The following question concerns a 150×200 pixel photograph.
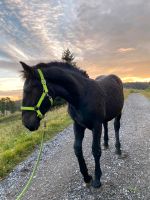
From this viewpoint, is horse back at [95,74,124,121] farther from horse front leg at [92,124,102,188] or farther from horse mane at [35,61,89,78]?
horse front leg at [92,124,102,188]

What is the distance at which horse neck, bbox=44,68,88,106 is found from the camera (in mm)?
7109

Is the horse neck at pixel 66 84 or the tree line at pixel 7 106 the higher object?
the horse neck at pixel 66 84

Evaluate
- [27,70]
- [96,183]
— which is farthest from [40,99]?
[96,183]

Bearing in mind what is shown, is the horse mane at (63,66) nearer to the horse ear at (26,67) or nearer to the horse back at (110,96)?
the horse ear at (26,67)

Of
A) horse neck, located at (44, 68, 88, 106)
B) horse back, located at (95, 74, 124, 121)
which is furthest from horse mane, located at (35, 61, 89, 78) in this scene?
horse back, located at (95, 74, 124, 121)

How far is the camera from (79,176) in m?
9.21

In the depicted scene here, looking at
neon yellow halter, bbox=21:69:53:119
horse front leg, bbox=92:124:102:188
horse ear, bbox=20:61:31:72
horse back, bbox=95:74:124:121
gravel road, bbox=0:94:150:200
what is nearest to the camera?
horse ear, bbox=20:61:31:72

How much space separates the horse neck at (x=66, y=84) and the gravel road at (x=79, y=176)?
244 centimetres

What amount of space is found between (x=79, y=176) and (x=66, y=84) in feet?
10.6

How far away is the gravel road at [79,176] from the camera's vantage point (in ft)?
26.1

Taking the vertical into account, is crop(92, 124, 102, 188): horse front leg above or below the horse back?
below

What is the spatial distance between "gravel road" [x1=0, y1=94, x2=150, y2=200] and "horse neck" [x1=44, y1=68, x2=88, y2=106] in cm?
244

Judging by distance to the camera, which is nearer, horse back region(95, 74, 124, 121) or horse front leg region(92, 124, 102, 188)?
horse front leg region(92, 124, 102, 188)

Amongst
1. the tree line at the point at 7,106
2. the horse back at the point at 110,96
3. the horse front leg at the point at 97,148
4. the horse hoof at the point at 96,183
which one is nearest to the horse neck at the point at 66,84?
the horse front leg at the point at 97,148
